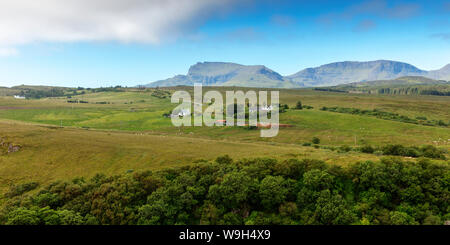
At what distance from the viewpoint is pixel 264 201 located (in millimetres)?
34844

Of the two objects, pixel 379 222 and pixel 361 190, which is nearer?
pixel 379 222

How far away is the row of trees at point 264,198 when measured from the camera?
106 ft

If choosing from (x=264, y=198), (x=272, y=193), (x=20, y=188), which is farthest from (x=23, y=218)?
(x=272, y=193)

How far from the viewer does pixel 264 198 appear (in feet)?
115

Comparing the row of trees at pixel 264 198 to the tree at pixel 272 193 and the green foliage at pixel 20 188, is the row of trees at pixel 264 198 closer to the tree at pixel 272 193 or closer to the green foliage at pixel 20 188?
the tree at pixel 272 193

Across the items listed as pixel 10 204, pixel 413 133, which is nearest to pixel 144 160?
pixel 10 204

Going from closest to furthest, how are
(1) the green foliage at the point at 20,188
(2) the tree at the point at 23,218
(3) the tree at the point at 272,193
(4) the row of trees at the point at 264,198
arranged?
(2) the tree at the point at 23,218
(4) the row of trees at the point at 264,198
(3) the tree at the point at 272,193
(1) the green foliage at the point at 20,188

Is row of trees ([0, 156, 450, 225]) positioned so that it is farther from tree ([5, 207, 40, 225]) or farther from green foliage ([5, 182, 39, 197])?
green foliage ([5, 182, 39, 197])

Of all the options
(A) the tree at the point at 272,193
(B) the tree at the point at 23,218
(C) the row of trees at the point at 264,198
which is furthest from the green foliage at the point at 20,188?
(A) the tree at the point at 272,193

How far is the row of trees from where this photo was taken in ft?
106
